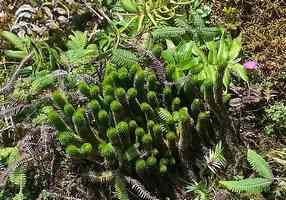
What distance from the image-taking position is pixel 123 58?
3.20 metres

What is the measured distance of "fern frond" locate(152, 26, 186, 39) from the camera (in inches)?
134

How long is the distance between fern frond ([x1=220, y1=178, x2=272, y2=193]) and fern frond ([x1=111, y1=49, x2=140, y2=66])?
803 millimetres

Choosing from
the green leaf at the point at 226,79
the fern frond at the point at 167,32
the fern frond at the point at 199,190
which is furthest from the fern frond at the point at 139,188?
the fern frond at the point at 167,32

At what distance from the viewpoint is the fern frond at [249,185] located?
2.89 meters

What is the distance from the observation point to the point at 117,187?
298cm

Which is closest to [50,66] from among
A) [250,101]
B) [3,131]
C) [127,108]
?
[3,131]

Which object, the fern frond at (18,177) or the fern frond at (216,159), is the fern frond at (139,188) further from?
the fern frond at (18,177)

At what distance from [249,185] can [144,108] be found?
64 cm

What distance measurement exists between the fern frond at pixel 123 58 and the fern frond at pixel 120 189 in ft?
2.02

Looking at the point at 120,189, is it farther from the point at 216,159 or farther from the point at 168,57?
the point at 168,57

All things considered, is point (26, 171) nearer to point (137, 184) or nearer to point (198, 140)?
point (137, 184)

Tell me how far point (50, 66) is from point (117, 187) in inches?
34.6

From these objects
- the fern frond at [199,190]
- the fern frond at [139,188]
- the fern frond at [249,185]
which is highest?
the fern frond at [249,185]

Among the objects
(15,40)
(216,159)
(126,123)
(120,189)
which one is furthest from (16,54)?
(216,159)
